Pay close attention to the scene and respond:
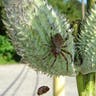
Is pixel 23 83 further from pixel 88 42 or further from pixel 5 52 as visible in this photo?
pixel 88 42

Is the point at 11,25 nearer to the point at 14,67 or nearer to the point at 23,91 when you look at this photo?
the point at 23,91

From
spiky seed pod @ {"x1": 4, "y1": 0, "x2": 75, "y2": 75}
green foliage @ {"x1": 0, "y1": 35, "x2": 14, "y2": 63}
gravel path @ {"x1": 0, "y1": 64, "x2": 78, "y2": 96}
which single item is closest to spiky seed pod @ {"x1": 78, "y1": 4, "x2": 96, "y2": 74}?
spiky seed pod @ {"x1": 4, "y1": 0, "x2": 75, "y2": 75}

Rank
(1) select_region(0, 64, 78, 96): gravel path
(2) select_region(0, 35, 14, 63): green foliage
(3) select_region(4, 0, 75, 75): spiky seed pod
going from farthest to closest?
(2) select_region(0, 35, 14, 63): green foliage → (1) select_region(0, 64, 78, 96): gravel path → (3) select_region(4, 0, 75, 75): spiky seed pod

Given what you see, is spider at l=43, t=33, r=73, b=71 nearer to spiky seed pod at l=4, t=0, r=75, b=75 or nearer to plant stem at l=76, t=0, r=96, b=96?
spiky seed pod at l=4, t=0, r=75, b=75

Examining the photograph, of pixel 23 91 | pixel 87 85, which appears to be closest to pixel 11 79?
pixel 23 91

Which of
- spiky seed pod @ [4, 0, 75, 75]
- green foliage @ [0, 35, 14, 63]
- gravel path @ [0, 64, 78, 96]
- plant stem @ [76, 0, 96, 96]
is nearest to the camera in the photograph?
spiky seed pod @ [4, 0, 75, 75]

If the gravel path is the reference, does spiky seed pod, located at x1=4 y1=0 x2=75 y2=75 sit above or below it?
below

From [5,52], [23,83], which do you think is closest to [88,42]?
[23,83]
